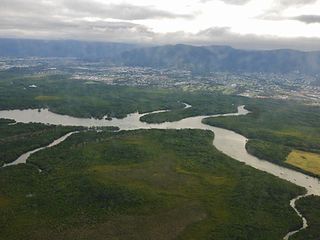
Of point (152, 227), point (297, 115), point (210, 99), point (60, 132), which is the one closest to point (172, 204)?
point (152, 227)

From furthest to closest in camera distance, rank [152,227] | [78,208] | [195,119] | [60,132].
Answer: [195,119], [60,132], [78,208], [152,227]

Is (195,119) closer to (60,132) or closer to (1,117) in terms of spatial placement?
(60,132)

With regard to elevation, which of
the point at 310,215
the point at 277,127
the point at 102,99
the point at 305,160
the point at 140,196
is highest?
the point at 140,196

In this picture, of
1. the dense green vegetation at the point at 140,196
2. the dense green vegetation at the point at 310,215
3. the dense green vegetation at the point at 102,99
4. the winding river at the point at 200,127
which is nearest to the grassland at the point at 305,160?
the winding river at the point at 200,127

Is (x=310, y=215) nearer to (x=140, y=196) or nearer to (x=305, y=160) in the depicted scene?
(x=140, y=196)

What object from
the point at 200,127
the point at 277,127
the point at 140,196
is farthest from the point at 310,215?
the point at 277,127

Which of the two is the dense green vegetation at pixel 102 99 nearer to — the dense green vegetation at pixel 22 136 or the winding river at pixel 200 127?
the winding river at pixel 200 127

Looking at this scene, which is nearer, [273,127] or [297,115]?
[273,127]
